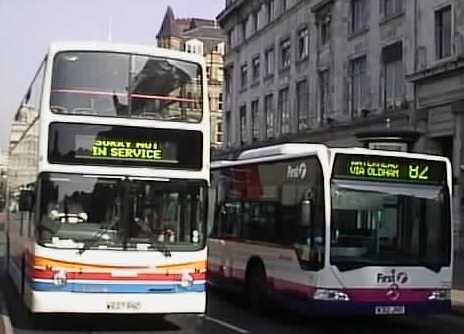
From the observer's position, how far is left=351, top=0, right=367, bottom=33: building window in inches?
1638

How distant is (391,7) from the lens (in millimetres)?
38594

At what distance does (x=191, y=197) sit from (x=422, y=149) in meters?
23.1

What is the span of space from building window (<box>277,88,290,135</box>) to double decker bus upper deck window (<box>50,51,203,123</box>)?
126 feet

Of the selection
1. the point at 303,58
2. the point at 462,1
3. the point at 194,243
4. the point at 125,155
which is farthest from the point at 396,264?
the point at 303,58

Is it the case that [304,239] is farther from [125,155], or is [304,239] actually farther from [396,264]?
[125,155]

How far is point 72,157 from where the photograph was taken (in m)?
12.4

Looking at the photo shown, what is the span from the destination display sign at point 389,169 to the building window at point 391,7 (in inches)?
951

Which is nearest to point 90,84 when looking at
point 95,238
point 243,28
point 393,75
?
point 95,238

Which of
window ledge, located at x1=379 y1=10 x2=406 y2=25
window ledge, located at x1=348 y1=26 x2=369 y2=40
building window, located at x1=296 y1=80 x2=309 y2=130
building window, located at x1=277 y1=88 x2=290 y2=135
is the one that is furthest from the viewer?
building window, located at x1=277 y1=88 x2=290 y2=135

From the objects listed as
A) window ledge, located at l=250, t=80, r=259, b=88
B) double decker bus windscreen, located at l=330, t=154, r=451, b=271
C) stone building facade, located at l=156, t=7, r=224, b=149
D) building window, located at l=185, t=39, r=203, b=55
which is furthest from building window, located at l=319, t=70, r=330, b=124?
building window, located at l=185, t=39, r=203, b=55

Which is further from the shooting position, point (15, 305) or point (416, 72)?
point (416, 72)

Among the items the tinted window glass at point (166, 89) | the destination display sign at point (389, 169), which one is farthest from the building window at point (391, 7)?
the tinted window glass at point (166, 89)

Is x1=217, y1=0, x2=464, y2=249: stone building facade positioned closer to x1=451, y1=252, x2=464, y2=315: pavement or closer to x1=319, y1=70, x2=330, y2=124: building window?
x1=319, y1=70, x2=330, y2=124: building window

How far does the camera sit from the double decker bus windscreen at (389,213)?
13547mm
